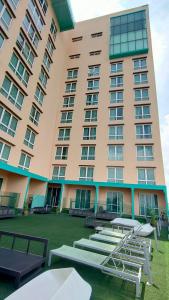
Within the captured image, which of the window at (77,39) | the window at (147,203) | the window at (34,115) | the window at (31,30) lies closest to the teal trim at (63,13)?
the window at (77,39)

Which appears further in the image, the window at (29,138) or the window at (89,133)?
the window at (89,133)

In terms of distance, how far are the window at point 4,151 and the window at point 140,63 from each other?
69.8ft

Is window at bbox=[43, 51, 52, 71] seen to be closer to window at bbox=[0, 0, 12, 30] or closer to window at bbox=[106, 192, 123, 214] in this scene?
window at bbox=[0, 0, 12, 30]

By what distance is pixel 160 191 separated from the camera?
1812 cm

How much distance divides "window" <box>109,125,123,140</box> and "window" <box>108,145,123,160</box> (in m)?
1.22

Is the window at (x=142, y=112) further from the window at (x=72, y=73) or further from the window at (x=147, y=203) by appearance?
the window at (x=72, y=73)

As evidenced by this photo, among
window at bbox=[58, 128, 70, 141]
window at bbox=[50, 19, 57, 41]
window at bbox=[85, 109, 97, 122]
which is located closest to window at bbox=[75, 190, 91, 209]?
window at bbox=[58, 128, 70, 141]

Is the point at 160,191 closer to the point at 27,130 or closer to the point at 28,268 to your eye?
the point at 27,130

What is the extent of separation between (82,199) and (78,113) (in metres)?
12.2

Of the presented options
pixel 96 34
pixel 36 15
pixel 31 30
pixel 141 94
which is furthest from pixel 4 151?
pixel 96 34

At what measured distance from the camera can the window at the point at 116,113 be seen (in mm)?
22328

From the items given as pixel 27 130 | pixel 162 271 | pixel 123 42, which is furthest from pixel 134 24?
pixel 162 271

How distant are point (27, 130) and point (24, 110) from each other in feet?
7.16

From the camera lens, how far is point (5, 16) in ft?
49.3
